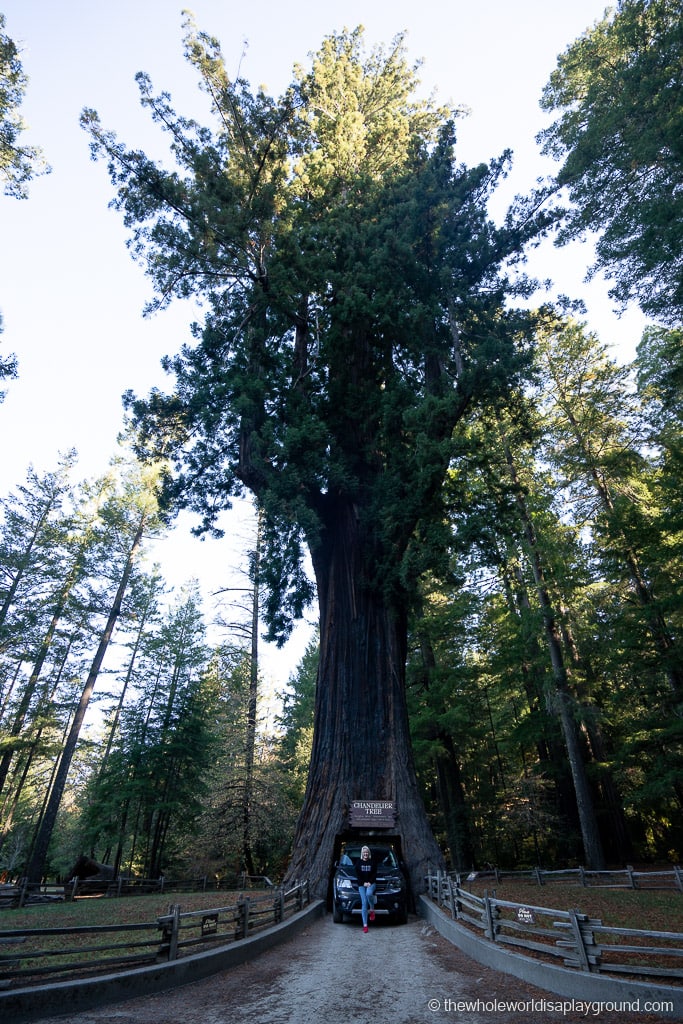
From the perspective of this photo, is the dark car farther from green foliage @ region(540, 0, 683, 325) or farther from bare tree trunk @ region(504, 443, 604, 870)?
green foliage @ region(540, 0, 683, 325)

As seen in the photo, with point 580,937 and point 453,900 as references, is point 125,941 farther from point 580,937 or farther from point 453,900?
point 580,937

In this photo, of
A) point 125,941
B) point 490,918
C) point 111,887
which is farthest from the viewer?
point 111,887

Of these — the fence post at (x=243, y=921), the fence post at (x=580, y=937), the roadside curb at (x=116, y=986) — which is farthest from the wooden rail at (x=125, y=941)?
the fence post at (x=580, y=937)

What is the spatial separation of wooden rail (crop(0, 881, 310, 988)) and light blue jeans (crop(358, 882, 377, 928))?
1483 mm

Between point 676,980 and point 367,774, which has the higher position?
point 367,774

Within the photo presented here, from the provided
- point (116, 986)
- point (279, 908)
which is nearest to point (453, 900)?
point (279, 908)

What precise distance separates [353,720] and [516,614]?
10.4 meters

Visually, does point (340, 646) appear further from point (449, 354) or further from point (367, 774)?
point (449, 354)

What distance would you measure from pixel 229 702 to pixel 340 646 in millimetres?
13655

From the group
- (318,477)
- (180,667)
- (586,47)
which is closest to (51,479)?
(180,667)

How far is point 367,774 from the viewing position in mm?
12984

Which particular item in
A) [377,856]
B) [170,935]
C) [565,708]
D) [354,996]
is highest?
[565,708]

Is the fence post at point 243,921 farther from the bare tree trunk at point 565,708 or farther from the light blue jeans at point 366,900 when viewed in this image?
the bare tree trunk at point 565,708

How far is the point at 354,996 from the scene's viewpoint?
502cm
